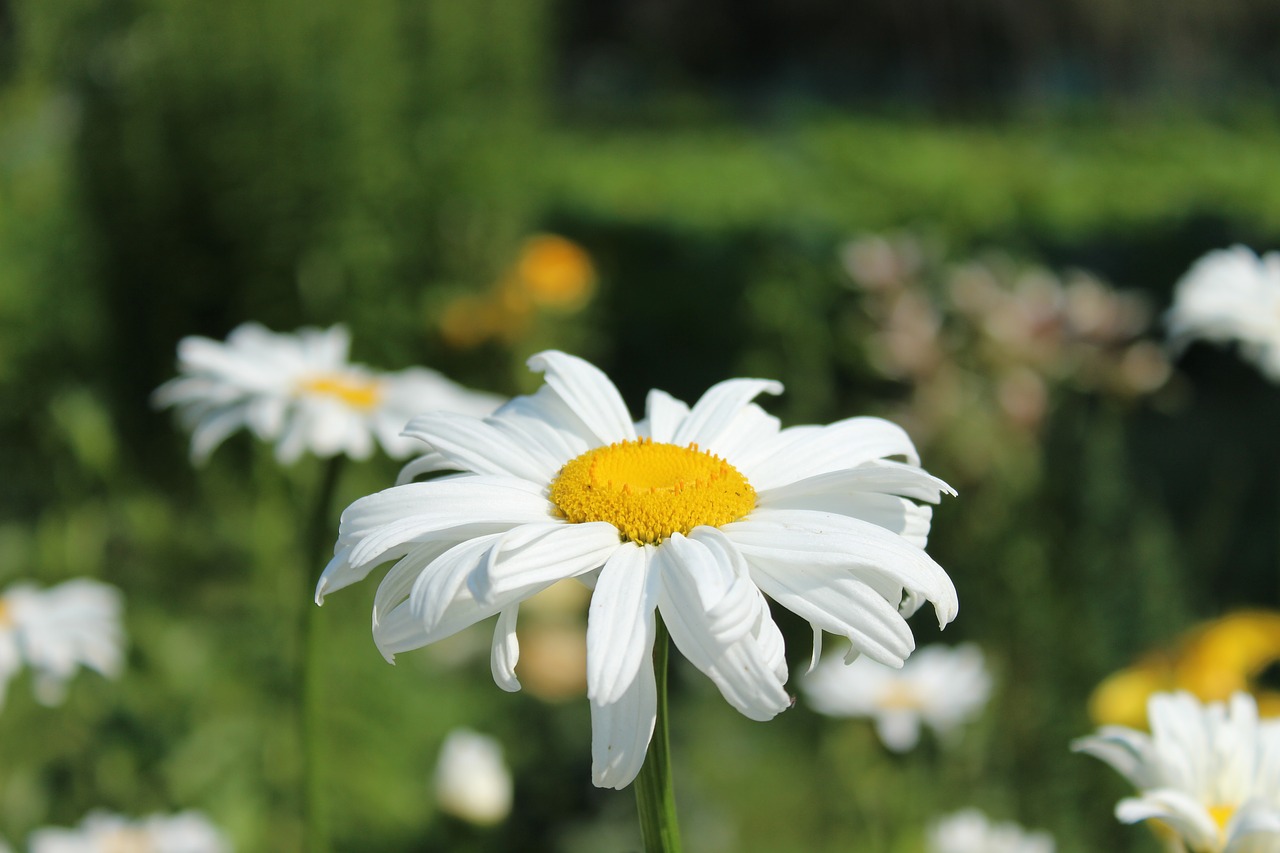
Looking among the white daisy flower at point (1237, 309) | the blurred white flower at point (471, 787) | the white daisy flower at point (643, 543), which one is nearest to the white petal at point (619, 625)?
the white daisy flower at point (643, 543)

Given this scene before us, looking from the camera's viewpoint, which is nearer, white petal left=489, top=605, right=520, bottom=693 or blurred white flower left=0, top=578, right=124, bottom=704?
white petal left=489, top=605, right=520, bottom=693

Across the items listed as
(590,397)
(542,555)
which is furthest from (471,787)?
(542,555)

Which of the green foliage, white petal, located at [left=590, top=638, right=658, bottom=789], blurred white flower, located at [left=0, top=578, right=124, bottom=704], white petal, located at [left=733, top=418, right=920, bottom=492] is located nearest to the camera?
white petal, located at [left=590, top=638, right=658, bottom=789]

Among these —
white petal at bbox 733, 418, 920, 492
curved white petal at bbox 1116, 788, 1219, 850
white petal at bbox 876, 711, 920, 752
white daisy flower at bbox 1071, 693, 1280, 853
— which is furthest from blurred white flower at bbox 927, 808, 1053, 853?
white petal at bbox 733, 418, 920, 492

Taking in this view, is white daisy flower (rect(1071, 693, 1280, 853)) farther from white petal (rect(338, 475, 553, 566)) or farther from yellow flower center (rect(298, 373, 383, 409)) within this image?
yellow flower center (rect(298, 373, 383, 409))

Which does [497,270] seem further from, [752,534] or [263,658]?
[752,534]

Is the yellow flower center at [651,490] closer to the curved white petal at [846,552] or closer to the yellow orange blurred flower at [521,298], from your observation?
the curved white petal at [846,552]
